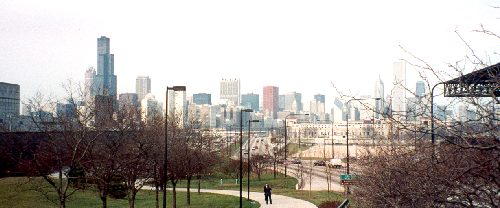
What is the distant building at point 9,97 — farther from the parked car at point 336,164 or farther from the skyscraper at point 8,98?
the parked car at point 336,164

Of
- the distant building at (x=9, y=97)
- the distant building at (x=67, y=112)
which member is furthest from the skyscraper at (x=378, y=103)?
the distant building at (x=9, y=97)

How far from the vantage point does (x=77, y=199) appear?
3603 centimetres

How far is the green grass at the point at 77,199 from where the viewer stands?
32.2 meters

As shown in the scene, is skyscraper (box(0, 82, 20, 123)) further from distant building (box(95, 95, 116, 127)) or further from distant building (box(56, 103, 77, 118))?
distant building (box(56, 103, 77, 118))

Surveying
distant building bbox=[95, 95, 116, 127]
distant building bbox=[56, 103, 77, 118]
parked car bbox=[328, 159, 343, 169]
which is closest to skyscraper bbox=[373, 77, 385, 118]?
distant building bbox=[56, 103, 77, 118]

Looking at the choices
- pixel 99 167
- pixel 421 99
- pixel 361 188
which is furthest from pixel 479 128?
pixel 99 167

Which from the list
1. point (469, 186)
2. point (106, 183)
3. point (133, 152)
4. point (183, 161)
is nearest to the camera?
point (469, 186)

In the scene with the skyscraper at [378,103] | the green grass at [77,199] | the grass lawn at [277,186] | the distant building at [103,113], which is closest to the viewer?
the skyscraper at [378,103]

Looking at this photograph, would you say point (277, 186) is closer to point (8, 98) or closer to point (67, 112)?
point (67, 112)

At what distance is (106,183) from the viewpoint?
22641 mm

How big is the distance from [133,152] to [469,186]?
949 inches

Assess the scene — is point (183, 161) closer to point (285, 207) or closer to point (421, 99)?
point (285, 207)

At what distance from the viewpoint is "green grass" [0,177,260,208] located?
32.2 metres

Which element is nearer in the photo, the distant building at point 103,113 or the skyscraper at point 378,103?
the skyscraper at point 378,103
